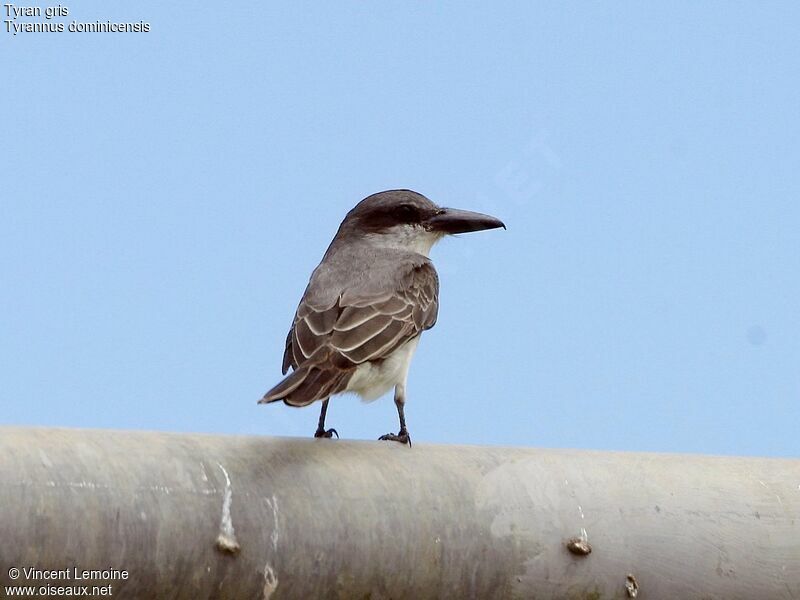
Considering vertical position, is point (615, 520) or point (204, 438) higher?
point (204, 438)

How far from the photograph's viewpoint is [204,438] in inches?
154

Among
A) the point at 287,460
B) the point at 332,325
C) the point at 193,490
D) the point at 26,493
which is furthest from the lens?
the point at 332,325

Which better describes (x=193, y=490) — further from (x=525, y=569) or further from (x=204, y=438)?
(x=525, y=569)

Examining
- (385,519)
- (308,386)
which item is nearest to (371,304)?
(308,386)

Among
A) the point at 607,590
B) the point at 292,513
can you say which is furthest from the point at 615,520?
the point at 292,513

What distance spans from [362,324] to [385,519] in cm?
238

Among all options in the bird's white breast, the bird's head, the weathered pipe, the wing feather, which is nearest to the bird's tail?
the wing feather

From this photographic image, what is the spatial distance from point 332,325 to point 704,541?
235 cm

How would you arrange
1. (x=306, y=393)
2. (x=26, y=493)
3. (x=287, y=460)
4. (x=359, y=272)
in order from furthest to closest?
(x=359, y=272)
(x=306, y=393)
(x=287, y=460)
(x=26, y=493)

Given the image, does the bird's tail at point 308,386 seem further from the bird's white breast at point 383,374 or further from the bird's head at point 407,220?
the bird's head at point 407,220

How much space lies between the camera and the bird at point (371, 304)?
573 centimetres

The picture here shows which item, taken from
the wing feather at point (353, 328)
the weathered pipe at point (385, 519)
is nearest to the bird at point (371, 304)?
the wing feather at point (353, 328)

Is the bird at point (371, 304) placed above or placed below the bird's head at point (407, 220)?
below

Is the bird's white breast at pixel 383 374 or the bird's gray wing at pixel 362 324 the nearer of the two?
the bird's gray wing at pixel 362 324
